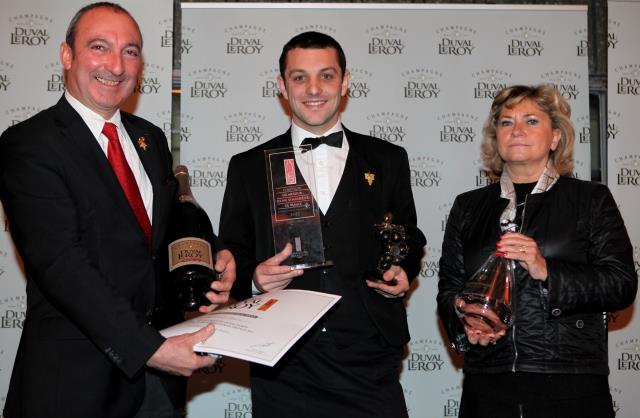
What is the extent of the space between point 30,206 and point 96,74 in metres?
0.60

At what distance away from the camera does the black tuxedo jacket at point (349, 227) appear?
3.02 m

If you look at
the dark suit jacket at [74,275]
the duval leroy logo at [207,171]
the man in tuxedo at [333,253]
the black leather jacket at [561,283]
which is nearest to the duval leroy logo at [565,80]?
the black leather jacket at [561,283]

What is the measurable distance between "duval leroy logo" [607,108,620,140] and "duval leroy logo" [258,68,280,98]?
225 centimetres

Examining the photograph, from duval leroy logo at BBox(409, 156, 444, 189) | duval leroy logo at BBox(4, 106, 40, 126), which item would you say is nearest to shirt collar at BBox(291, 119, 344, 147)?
duval leroy logo at BBox(409, 156, 444, 189)

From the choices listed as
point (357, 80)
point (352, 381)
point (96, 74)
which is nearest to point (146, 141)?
point (96, 74)

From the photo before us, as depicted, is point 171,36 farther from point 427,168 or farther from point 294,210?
point 294,210

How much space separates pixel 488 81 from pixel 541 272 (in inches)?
81.6

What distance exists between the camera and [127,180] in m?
2.56

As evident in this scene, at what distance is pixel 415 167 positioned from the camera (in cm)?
452

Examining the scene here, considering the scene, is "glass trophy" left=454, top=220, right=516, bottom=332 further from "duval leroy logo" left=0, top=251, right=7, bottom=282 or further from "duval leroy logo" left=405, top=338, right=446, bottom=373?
"duval leroy logo" left=0, top=251, right=7, bottom=282

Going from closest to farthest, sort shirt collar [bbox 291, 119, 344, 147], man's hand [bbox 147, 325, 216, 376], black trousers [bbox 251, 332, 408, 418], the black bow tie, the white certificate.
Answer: the white certificate → man's hand [bbox 147, 325, 216, 376] → black trousers [bbox 251, 332, 408, 418] → the black bow tie → shirt collar [bbox 291, 119, 344, 147]

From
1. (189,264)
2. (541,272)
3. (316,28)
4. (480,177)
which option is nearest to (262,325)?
(189,264)

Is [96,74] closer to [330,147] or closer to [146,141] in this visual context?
[146,141]

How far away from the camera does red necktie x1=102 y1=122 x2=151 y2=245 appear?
8.30 feet
